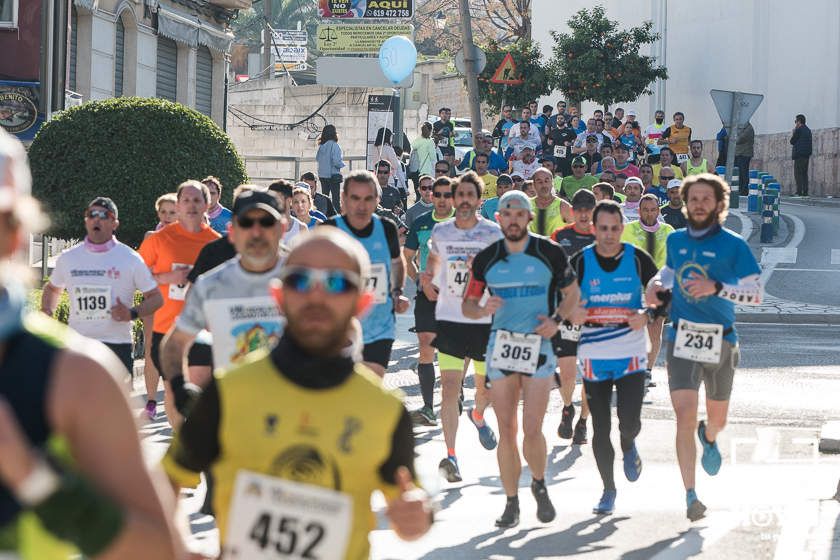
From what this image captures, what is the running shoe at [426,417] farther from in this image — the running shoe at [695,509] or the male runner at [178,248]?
the running shoe at [695,509]

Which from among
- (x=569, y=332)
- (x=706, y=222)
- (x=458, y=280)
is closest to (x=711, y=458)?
(x=706, y=222)

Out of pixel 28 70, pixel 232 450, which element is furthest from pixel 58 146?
pixel 232 450

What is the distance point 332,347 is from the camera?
374cm

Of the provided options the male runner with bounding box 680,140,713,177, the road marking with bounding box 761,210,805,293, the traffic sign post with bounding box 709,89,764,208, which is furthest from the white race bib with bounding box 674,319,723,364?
the road marking with bounding box 761,210,805,293

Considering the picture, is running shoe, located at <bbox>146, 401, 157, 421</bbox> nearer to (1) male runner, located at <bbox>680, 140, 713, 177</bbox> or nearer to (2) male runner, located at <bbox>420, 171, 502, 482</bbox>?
(2) male runner, located at <bbox>420, 171, 502, 482</bbox>

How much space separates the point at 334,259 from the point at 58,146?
54.7 feet

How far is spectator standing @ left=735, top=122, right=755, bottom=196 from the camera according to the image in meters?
32.2

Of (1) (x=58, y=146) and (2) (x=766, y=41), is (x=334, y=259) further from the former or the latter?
(2) (x=766, y=41)

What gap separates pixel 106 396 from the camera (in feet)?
8.62

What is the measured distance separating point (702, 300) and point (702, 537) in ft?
4.88

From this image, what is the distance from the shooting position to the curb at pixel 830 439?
11500 mm

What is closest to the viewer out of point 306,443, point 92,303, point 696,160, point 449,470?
point 306,443

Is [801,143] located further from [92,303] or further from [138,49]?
[92,303]

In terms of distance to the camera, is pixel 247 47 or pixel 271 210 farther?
pixel 247 47
